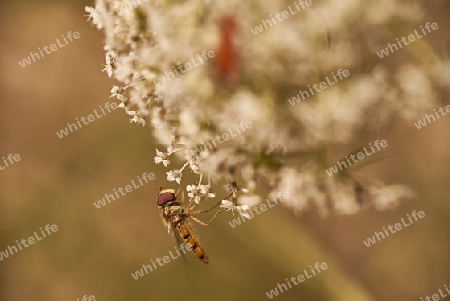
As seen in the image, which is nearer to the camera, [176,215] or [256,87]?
[256,87]

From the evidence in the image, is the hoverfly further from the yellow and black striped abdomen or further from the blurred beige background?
the blurred beige background

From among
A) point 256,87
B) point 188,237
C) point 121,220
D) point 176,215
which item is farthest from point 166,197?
point 121,220

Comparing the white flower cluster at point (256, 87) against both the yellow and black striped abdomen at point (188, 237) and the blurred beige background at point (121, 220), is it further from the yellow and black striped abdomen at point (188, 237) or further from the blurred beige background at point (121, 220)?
the blurred beige background at point (121, 220)

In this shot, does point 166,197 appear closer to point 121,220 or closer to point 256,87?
point 256,87

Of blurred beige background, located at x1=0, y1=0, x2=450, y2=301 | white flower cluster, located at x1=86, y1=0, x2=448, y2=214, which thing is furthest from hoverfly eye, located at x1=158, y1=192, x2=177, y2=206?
blurred beige background, located at x1=0, y1=0, x2=450, y2=301

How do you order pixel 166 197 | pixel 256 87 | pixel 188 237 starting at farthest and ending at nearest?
1. pixel 188 237
2. pixel 166 197
3. pixel 256 87

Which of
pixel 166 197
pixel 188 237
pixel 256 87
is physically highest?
pixel 256 87
